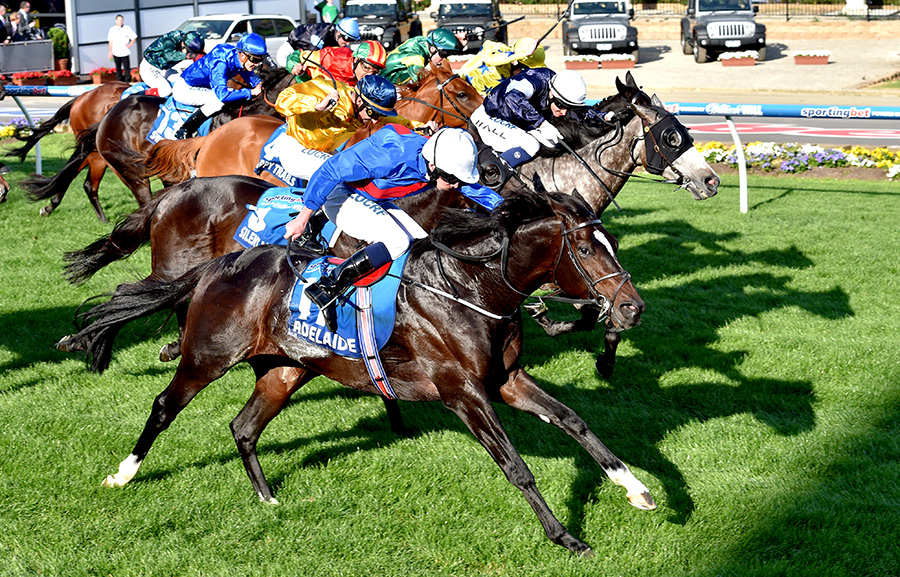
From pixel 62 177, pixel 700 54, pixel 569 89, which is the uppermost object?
pixel 700 54

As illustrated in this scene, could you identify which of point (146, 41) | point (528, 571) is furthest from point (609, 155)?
point (146, 41)

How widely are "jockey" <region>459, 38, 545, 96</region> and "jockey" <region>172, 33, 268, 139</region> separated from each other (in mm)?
2393

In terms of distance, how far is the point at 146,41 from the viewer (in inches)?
1005

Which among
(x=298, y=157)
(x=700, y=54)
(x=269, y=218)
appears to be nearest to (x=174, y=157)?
(x=298, y=157)

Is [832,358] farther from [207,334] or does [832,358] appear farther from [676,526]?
[207,334]

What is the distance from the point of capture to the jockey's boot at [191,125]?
9484 mm

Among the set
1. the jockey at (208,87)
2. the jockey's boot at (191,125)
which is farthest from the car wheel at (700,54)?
the jockey's boot at (191,125)

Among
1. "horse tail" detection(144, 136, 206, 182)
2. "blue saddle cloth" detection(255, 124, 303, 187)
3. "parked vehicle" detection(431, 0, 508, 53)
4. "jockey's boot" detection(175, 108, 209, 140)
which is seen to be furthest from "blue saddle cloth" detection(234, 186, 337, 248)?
"parked vehicle" detection(431, 0, 508, 53)

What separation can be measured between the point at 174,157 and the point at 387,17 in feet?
64.0

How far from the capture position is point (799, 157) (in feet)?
46.5

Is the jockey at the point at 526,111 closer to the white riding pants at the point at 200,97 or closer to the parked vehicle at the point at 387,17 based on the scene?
the white riding pants at the point at 200,97

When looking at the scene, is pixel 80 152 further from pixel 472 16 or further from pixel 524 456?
pixel 472 16

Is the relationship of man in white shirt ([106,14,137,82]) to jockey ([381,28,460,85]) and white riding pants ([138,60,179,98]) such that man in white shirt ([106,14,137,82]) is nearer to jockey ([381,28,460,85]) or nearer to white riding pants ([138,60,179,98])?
white riding pants ([138,60,179,98])

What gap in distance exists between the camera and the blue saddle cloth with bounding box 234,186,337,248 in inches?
232
